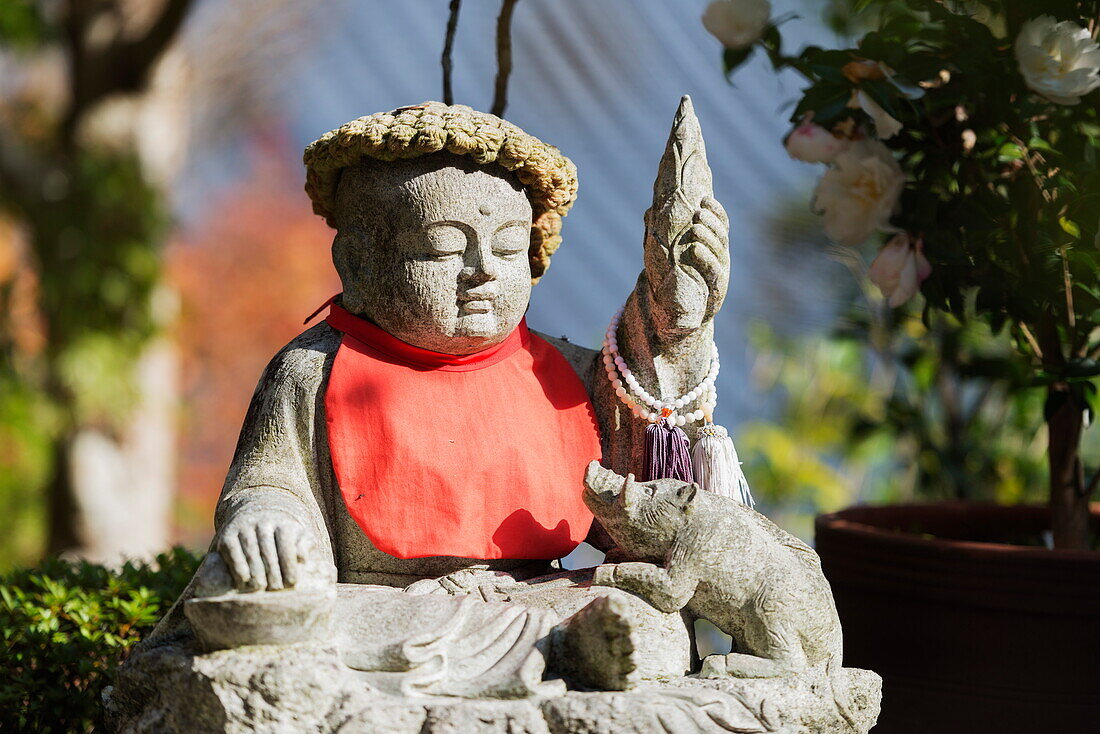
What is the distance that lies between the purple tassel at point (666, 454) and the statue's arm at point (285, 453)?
61 cm

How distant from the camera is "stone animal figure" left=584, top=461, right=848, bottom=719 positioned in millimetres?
1942

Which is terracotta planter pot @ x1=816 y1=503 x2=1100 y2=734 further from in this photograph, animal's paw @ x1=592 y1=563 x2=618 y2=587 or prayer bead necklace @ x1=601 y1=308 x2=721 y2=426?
animal's paw @ x1=592 y1=563 x2=618 y2=587

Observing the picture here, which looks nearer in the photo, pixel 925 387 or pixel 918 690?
pixel 918 690

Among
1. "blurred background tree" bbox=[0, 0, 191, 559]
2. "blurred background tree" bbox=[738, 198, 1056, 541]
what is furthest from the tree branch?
"blurred background tree" bbox=[738, 198, 1056, 541]

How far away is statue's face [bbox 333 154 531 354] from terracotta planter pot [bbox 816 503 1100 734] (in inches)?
43.4

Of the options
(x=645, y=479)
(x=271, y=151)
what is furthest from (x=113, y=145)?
(x=645, y=479)

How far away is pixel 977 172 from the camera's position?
111 inches

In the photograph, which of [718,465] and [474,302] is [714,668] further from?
[474,302]

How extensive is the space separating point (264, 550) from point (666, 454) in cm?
78

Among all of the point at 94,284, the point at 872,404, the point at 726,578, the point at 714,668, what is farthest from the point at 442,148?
the point at 94,284

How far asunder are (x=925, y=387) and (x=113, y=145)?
13.6 ft

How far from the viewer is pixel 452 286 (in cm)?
220

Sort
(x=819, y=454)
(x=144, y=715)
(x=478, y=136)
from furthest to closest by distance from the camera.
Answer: (x=819, y=454) < (x=478, y=136) < (x=144, y=715)

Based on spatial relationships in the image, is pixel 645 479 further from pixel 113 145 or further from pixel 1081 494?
pixel 113 145
